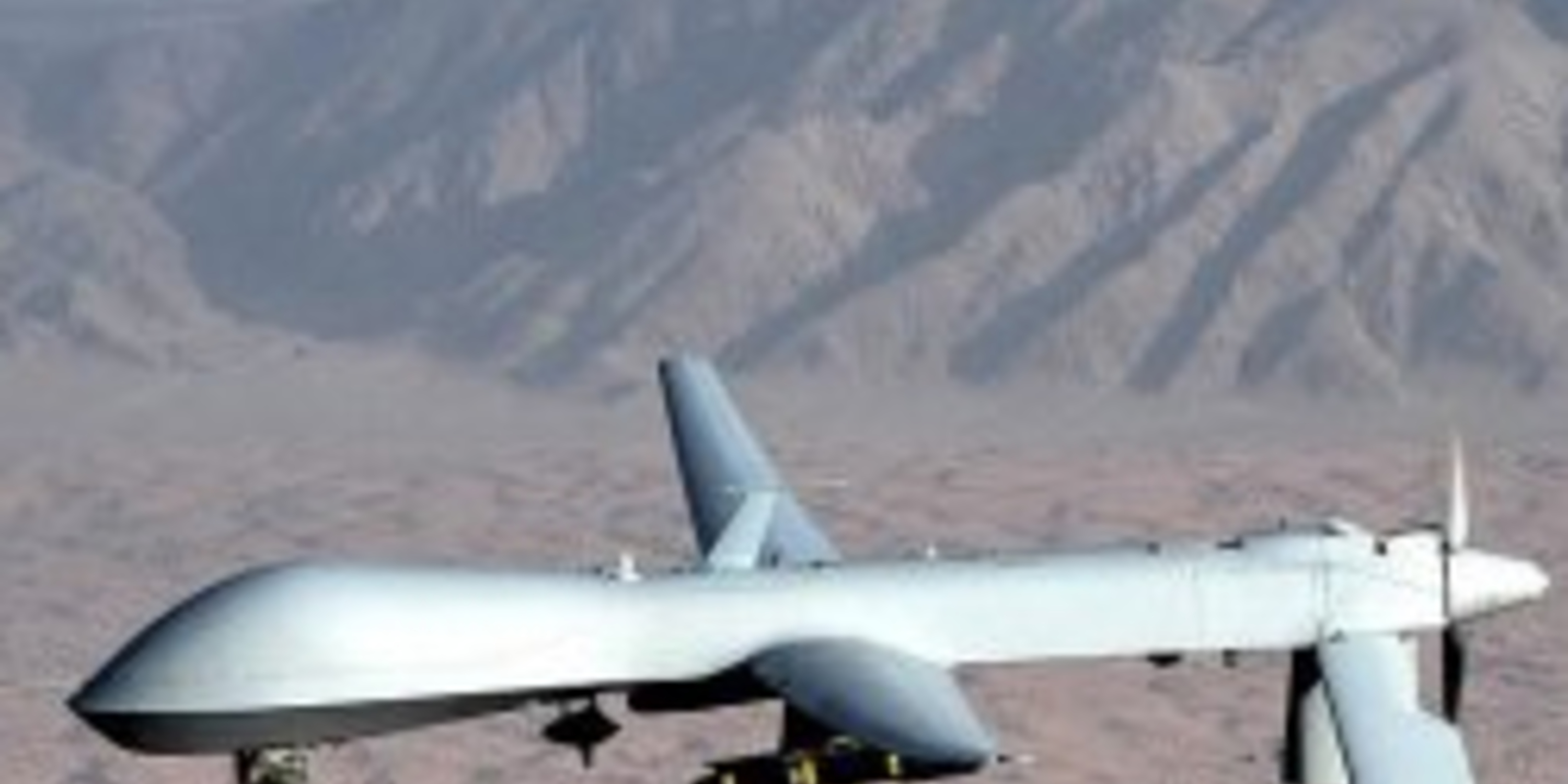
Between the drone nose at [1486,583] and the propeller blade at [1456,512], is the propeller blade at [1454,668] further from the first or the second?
the propeller blade at [1456,512]

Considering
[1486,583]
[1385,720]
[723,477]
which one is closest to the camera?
[1385,720]

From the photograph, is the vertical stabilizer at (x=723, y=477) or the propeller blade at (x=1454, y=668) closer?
the propeller blade at (x=1454, y=668)

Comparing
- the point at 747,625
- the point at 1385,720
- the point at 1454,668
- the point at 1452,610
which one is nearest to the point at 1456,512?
the point at 1452,610

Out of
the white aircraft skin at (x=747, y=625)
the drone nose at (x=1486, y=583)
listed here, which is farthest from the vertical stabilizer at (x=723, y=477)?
the drone nose at (x=1486, y=583)

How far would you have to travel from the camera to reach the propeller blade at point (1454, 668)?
55.2 m

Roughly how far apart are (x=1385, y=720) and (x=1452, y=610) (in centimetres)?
460

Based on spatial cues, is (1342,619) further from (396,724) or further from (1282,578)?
(396,724)

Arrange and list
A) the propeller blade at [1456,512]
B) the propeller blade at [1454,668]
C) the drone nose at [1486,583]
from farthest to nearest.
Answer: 1. the propeller blade at [1456,512]
2. the drone nose at [1486,583]
3. the propeller blade at [1454,668]

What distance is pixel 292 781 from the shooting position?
155ft

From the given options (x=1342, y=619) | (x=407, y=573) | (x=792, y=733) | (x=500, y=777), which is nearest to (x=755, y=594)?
(x=792, y=733)

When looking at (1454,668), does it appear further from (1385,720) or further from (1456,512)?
(1385,720)

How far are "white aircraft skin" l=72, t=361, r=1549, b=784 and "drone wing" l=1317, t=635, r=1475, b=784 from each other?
0.08m

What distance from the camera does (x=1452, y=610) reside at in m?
55.8

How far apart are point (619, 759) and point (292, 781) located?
145474mm
